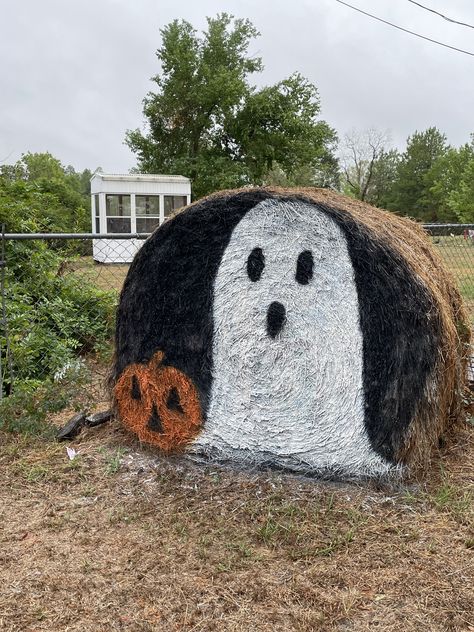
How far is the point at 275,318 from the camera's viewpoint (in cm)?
318

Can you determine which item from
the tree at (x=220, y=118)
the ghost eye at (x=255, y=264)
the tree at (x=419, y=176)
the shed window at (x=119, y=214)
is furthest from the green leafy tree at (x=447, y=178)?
the ghost eye at (x=255, y=264)

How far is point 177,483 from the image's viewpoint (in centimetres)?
313

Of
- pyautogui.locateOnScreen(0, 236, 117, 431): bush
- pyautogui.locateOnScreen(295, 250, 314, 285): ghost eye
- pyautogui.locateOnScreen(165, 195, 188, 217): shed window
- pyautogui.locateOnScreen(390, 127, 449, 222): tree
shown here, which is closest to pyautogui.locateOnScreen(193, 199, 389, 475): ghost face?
pyautogui.locateOnScreen(295, 250, 314, 285): ghost eye

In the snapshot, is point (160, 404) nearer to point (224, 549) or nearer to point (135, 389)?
point (135, 389)

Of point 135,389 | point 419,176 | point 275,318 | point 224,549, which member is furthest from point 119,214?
point 419,176

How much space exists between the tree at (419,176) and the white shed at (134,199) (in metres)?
32.0

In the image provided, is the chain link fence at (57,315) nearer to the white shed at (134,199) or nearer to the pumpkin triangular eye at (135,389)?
the pumpkin triangular eye at (135,389)

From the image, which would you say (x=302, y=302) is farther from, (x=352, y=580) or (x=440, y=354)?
(x=352, y=580)

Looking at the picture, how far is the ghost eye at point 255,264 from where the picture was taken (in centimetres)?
318

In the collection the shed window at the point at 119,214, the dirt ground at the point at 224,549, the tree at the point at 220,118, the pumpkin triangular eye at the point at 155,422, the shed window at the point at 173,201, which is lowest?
the dirt ground at the point at 224,549

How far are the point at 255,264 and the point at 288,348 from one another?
1.71 feet

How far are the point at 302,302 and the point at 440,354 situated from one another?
779 millimetres

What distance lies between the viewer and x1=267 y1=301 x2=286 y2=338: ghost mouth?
3.17m

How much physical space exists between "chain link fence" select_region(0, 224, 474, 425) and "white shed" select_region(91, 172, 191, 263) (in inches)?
456
